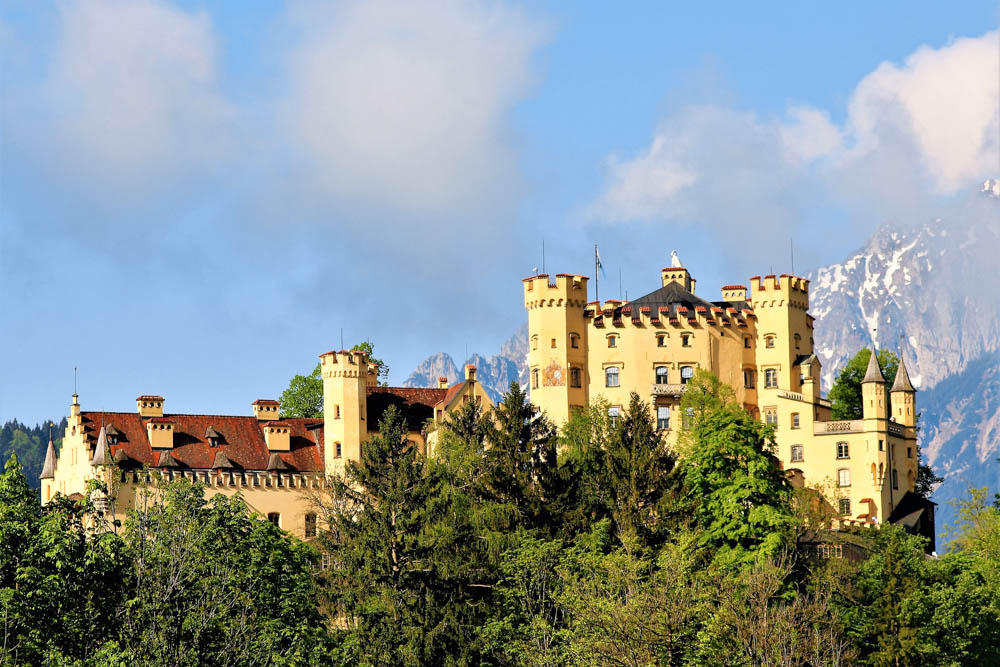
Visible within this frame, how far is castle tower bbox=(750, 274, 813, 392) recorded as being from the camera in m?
104

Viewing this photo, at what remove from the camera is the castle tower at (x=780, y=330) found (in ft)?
342

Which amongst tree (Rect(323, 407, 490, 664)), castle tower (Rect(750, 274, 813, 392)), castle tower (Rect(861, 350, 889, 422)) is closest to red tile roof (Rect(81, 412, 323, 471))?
tree (Rect(323, 407, 490, 664))

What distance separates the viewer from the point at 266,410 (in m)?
106

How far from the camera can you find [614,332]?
339 feet

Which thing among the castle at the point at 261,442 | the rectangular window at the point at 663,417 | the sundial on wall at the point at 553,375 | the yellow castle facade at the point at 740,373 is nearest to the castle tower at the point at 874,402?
the yellow castle facade at the point at 740,373

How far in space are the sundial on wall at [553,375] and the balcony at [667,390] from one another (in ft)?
16.8

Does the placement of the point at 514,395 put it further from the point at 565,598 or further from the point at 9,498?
the point at 9,498

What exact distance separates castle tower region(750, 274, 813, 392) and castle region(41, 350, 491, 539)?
53.8ft

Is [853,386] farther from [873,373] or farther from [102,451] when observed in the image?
[102,451]

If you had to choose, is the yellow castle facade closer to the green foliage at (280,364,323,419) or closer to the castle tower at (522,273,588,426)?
the castle tower at (522,273,588,426)

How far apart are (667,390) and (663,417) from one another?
1548mm

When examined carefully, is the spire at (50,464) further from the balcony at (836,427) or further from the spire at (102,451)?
the balcony at (836,427)

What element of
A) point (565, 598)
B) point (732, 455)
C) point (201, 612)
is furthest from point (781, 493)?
point (201, 612)

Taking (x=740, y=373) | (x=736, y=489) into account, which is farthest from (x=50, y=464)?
(x=736, y=489)
